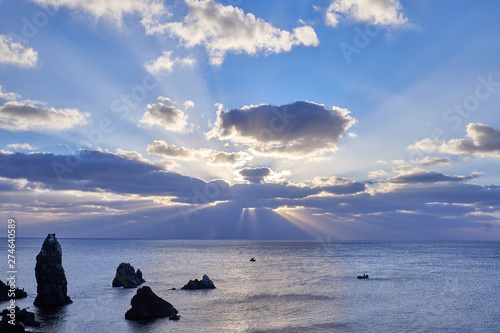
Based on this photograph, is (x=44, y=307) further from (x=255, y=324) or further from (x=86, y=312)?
(x=255, y=324)

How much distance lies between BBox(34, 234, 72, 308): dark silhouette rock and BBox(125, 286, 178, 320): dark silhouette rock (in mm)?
18540

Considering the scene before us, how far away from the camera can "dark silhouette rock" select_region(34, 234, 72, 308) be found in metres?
68.7

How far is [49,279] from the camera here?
70.2 meters

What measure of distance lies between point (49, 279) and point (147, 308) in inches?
952

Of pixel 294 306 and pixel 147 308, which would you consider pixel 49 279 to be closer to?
pixel 147 308

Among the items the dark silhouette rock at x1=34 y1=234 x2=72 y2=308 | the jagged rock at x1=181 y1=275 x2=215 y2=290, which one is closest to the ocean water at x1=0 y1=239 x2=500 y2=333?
the dark silhouette rock at x1=34 y1=234 x2=72 y2=308

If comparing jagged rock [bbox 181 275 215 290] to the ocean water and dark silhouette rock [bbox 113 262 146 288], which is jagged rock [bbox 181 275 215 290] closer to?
the ocean water

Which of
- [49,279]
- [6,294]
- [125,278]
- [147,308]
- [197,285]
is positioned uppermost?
[49,279]

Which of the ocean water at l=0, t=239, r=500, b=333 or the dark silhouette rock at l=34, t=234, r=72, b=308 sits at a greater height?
the dark silhouette rock at l=34, t=234, r=72, b=308

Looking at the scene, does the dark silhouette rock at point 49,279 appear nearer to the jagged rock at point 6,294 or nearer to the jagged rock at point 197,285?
the jagged rock at point 6,294

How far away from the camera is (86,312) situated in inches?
2554

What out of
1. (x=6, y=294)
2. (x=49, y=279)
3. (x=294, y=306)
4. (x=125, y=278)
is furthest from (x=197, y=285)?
(x=6, y=294)

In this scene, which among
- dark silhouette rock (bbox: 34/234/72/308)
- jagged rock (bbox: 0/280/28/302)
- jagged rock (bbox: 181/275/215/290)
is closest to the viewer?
dark silhouette rock (bbox: 34/234/72/308)

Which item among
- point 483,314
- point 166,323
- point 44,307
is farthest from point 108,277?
point 483,314
